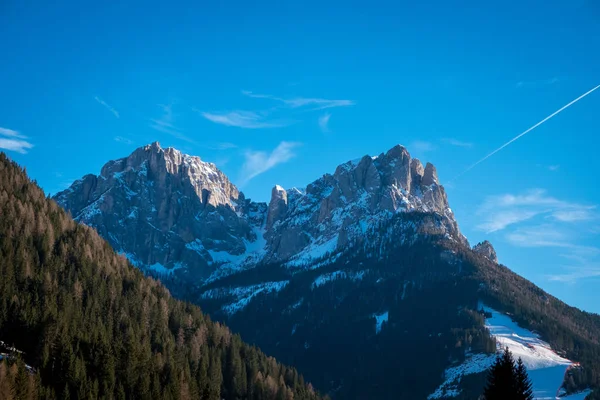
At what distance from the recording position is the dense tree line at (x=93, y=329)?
379 ft

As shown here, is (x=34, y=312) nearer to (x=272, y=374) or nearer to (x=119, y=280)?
(x=119, y=280)

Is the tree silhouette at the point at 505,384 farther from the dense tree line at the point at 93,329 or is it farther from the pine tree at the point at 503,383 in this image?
the dense tree line at the point at 93,329

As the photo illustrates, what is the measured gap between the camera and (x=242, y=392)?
158 metres

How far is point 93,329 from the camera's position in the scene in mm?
131500

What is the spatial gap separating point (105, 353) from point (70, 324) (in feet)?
41.2

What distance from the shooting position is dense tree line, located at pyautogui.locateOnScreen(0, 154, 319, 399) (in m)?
116

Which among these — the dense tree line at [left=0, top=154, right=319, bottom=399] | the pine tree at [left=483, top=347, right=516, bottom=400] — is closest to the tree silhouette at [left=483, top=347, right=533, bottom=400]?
the pine tree at [left=483, top=347, right=516, bottom=400]

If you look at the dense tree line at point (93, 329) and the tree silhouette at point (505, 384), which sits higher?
the dense tree line at point (93, 329)

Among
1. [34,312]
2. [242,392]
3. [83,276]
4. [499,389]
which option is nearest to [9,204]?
[83,276]

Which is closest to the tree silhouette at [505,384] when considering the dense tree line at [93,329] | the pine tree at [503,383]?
the pine tree at [503,383]

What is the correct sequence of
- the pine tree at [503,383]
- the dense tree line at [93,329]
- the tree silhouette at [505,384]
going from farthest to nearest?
the dense tree line at [93,329] → the pine tree at [503,383] → the tree silhouette at [505,384]

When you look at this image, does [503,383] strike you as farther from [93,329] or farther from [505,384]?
[93,329]

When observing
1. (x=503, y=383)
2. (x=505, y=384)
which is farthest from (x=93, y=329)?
(x=505, y=384)

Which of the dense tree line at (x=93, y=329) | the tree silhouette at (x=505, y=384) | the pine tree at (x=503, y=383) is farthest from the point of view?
the dense tree line at (x=93, y=329)
